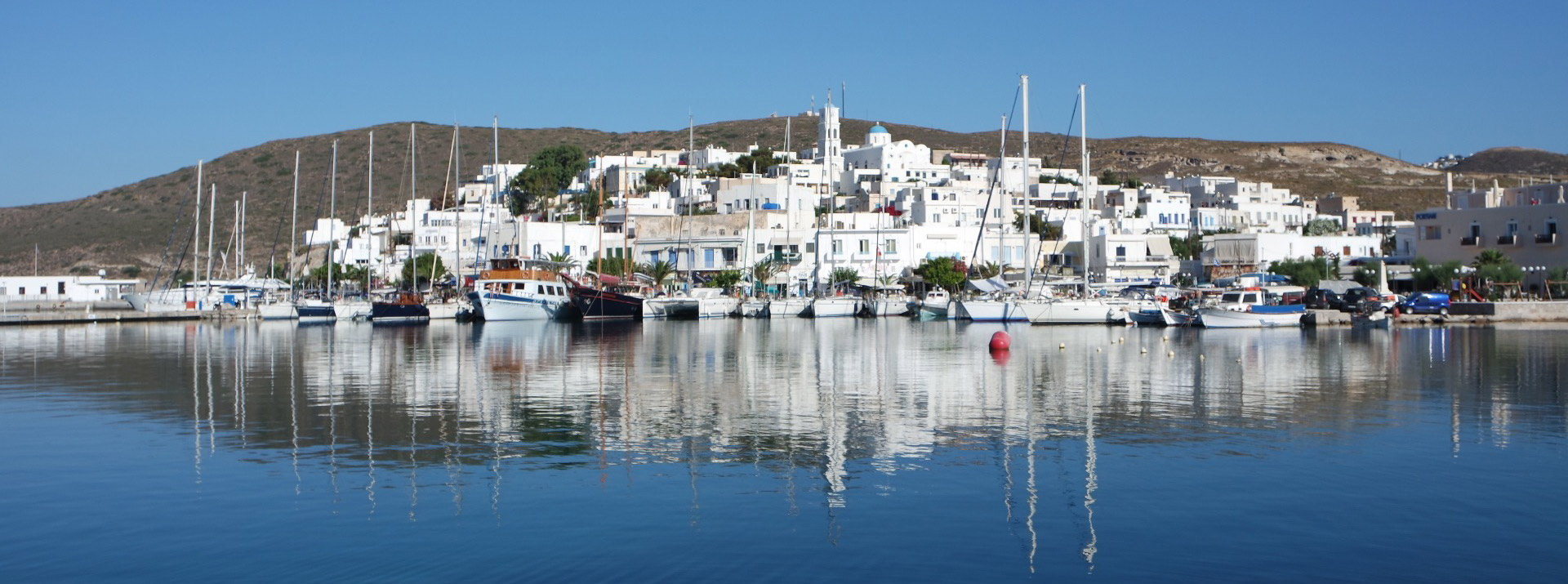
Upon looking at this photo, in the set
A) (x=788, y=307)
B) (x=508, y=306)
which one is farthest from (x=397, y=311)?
(x=788, y=307)

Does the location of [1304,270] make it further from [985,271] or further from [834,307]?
[834,307]

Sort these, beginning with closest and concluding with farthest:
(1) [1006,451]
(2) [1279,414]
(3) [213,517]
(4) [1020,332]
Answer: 1. (3) [213,517]
2. (1) [1006,451]
3. (2) [1279,414]
4. (4) [1020,332]

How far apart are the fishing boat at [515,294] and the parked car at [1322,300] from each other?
36.0 m

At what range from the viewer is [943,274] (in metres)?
78.7

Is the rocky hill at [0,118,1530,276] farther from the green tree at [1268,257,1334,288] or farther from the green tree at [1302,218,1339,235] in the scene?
the green tree at [1268,257,1334,288]

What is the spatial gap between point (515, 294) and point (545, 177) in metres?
49.3

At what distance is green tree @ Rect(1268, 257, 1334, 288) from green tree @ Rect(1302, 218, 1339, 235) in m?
21.2

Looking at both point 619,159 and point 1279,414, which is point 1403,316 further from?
point 619,159

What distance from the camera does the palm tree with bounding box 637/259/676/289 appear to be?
79500 millimetres

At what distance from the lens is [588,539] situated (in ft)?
41.2

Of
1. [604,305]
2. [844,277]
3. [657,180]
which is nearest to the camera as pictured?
[604,305]

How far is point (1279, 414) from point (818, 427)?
7.97 metres

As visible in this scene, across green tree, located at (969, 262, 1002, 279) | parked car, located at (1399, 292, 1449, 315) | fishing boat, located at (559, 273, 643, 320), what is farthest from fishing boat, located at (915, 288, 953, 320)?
parked car, located at (1399, 292, 1449, 315)

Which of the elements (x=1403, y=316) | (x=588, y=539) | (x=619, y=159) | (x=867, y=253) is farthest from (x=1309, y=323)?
(x=619, y=159)
